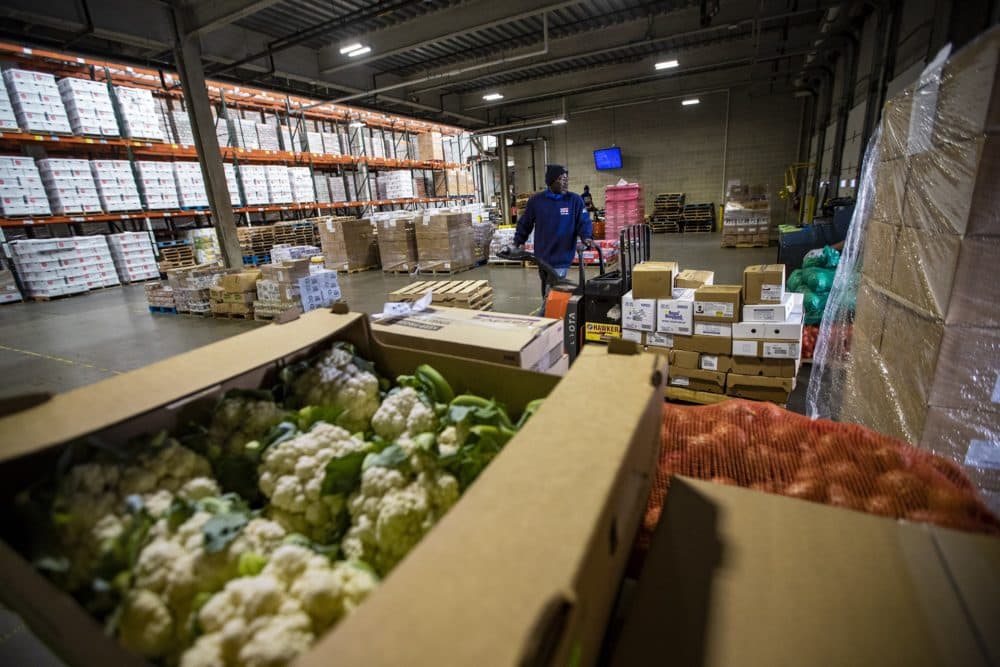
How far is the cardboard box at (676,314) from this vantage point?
3.63 meters

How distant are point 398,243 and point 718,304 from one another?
8285 millimetres

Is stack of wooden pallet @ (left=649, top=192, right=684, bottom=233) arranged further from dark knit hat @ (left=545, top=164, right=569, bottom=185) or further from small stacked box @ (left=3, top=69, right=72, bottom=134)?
small stacked box @ (left=3, top=69, right=72, bottom=134)

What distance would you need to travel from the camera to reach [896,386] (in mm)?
2178

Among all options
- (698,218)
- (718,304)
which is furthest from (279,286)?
(698,218)

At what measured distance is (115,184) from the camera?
8641 mm

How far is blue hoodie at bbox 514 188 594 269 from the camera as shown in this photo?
4930mm

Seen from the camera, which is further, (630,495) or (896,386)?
(896,386)

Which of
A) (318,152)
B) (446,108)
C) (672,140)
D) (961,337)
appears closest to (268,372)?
(961,337)

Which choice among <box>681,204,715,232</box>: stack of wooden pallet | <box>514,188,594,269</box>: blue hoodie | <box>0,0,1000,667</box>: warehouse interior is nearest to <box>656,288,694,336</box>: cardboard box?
<box>0,0,1000,667</box>: warehouse interior

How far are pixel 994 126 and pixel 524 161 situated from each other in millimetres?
18694

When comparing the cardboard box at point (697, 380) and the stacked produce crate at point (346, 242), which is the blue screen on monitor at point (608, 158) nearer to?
the stacked produce crate at point (346, 242)

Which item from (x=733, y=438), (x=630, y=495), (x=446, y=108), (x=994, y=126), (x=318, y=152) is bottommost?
(x=733, y=438)

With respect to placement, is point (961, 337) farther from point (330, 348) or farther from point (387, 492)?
point (330, 348)

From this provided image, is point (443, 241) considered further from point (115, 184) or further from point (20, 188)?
point (20, 188)
